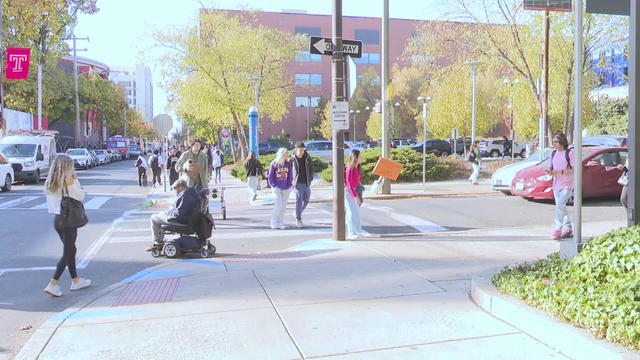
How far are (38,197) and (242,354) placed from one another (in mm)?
17161

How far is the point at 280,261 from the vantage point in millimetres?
8188

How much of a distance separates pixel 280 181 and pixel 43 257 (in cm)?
450

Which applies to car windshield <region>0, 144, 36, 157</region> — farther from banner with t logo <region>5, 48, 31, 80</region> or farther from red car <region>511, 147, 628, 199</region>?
red car <region>511, 147, 628, 199</region>

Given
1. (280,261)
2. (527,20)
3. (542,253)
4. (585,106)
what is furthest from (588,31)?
(280,261)

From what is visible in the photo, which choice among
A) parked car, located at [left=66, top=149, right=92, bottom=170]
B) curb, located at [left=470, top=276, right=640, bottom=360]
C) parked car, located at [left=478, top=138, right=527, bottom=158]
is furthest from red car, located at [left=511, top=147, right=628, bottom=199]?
parked car, located at [left=66, top=149, right=92, bottom=170]

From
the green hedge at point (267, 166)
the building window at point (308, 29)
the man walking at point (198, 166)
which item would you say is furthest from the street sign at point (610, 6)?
the building window at point (308, 29)

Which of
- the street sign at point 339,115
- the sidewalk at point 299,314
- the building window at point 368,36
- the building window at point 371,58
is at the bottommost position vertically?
the sidewalk at point 299,314

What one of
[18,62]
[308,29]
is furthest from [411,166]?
[308,29]

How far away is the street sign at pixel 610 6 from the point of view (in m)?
6.20

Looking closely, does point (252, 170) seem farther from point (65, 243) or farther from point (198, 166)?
point (65, 243)

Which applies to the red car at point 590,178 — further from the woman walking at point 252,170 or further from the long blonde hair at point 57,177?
the long blonde hair at point 57,177

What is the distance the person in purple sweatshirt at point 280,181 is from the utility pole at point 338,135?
7.14 ft

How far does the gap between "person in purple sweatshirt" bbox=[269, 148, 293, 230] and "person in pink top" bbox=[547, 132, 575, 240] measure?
193 inches

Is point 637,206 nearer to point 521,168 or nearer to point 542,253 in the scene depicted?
point 542,253
